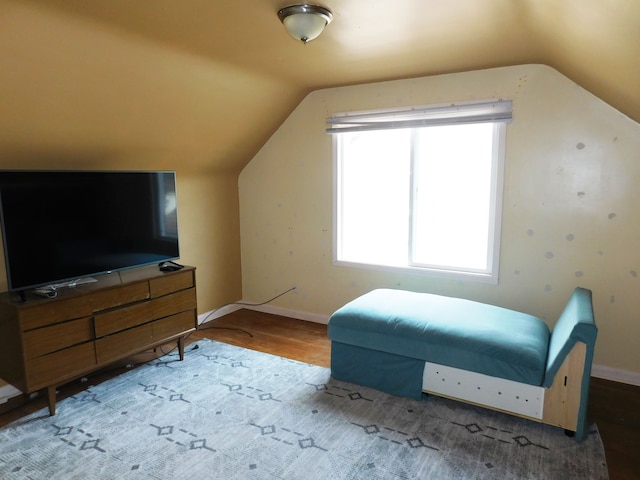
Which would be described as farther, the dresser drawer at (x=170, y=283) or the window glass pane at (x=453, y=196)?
the window glass pane at (x=453, y=196)

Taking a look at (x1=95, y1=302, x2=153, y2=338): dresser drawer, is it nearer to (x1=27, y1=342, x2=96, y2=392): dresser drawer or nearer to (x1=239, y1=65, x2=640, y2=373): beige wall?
(x1=27, y1=342, x2=96, y2=392): dresser drawer

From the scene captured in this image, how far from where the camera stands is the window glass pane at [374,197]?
3674mm

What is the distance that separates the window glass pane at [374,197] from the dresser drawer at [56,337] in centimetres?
217

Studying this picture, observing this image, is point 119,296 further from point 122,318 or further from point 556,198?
point 556,198

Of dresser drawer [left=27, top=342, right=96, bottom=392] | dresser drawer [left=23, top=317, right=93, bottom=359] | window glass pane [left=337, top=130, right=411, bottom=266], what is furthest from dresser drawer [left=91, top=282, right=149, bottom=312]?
window glass pane [left=337, top=130, right=411, bottom=266]

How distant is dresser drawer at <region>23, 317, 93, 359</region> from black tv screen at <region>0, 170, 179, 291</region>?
0.28 metres

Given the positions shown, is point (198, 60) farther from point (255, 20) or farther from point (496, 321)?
point (496, 321)

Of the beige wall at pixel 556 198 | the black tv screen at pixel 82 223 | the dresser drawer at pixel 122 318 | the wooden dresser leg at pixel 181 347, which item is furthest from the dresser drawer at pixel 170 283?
the beige wall at pixel 556 198

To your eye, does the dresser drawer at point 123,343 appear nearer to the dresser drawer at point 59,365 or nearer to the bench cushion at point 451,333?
the dresser drawer at point 59,365

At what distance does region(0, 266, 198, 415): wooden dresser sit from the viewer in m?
2.40

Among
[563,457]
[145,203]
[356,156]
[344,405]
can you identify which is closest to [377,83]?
[356,156]

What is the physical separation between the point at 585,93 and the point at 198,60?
252cm

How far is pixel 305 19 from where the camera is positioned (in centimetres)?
201

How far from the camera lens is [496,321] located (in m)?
2.65
